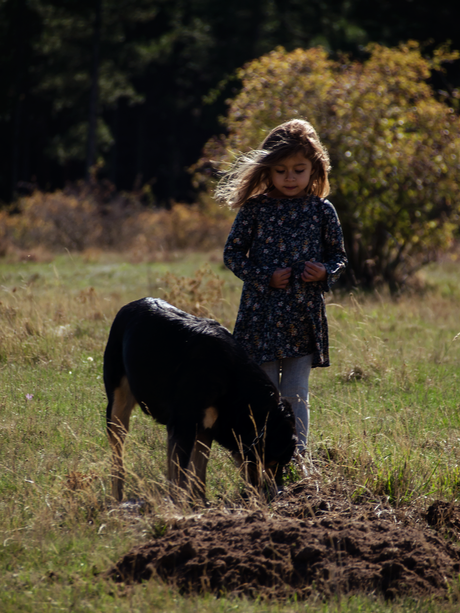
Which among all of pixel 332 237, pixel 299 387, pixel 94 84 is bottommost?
pixel 299 387

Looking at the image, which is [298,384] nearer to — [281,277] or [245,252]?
[281,277]

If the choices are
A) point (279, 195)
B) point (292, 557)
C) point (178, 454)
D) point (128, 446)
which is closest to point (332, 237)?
point (279, 195)

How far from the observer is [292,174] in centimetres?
386

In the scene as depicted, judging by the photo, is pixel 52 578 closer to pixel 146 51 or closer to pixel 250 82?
pixel 250 82

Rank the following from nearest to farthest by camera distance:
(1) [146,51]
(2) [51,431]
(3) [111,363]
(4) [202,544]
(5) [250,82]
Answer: (4) [202,544] < (3) [111,363] < (2) [51,431] < (5) [250,82] < (1) [146,51]

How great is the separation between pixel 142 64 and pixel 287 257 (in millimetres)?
29149

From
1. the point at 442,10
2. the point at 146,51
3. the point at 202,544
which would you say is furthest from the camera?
the point at 146,51

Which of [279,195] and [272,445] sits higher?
[279,195]

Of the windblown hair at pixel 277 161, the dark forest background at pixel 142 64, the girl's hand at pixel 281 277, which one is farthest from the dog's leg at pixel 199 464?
the dark forest background at pixel 142 64

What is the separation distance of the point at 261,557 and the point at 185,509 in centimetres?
52

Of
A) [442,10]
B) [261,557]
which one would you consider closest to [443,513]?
[261,557]

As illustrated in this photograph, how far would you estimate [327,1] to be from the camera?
102 ft

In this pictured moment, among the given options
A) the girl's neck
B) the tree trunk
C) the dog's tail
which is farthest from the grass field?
the tree trunk

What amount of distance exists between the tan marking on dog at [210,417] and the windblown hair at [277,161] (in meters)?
1.44
